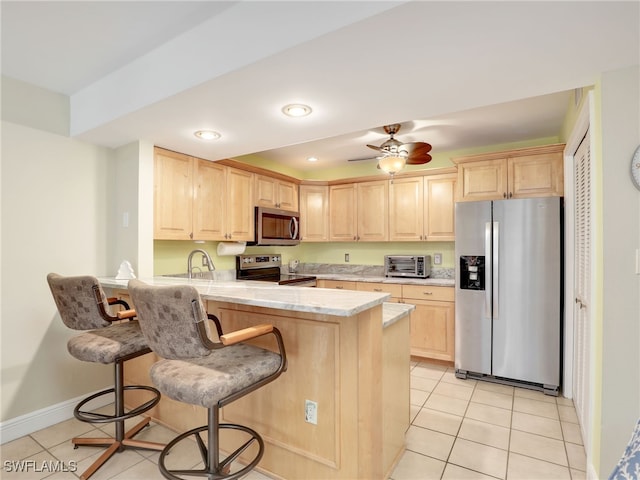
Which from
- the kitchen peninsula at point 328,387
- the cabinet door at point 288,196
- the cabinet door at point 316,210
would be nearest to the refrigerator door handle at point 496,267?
the kitchen peninsula at point 328,387

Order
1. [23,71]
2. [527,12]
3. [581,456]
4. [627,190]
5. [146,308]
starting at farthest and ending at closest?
[23,71], [581,456], [627,190], [146,308], [527,12]

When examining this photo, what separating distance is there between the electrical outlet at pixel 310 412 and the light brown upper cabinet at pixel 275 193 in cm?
260

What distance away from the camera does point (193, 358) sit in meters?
1.40

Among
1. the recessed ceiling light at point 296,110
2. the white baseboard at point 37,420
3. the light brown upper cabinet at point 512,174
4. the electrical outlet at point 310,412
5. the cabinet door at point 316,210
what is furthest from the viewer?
the cabinet door at point 316,210

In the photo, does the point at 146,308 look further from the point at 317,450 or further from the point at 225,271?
the point at 225,271

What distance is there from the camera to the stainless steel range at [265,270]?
158 inches

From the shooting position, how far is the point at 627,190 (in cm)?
157

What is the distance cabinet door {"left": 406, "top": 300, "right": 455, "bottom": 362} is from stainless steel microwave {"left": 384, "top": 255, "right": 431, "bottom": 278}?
1.47 feet

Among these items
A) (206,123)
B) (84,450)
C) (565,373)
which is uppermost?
(206,123)

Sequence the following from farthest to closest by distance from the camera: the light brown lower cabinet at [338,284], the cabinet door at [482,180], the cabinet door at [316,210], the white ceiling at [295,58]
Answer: the cabinet door at [316,210] < the light brown lower cabinet at [338,284] < the cabinet door at [482,180] < the white ceiling at [295,58]

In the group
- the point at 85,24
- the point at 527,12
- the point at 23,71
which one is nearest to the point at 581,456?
the point at 527,12

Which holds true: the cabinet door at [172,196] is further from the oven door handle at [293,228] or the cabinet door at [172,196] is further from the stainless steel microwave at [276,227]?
the oven door handle at [293,228]

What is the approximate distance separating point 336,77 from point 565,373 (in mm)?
3072

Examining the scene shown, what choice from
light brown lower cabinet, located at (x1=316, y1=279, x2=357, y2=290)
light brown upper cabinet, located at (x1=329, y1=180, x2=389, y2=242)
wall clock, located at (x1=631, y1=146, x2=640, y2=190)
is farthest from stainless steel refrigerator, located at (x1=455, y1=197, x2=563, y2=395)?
wall clock, located at (x1=631, y1=146, x2=640, y2=190)
